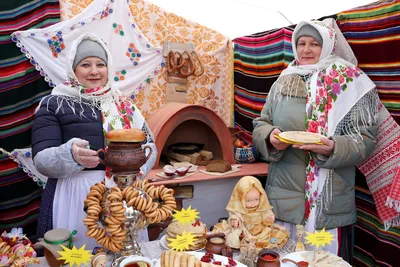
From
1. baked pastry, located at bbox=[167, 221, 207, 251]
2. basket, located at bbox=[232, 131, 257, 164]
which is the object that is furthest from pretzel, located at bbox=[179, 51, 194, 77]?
baked pastry, located at bbox=[167, 221, 207, 251]

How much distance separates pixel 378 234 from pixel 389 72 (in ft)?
3.51

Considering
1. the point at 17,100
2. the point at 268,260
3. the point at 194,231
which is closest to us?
the point at 268,260

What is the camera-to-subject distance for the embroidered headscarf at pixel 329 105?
6.82 ft

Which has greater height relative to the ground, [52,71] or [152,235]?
[52,71]

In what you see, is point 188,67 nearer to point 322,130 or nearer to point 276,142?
point 276,142

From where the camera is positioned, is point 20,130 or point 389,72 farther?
point 20,130

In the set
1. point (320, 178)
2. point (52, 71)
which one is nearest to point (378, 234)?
point (320, 178)

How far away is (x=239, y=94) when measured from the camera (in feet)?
12.1

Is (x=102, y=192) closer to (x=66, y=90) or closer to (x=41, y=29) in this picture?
(x=66, y=90)

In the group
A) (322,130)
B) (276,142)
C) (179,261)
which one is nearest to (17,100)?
(276,142)

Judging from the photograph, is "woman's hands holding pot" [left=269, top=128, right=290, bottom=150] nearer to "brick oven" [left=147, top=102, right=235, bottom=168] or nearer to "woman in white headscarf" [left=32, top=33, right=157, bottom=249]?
"woman in white headscarf" [left=32, top=33, right=157, bottom=249]

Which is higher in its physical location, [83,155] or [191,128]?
[83,155]

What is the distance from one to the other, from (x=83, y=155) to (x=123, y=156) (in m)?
0.49

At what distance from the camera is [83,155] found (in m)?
1.64
